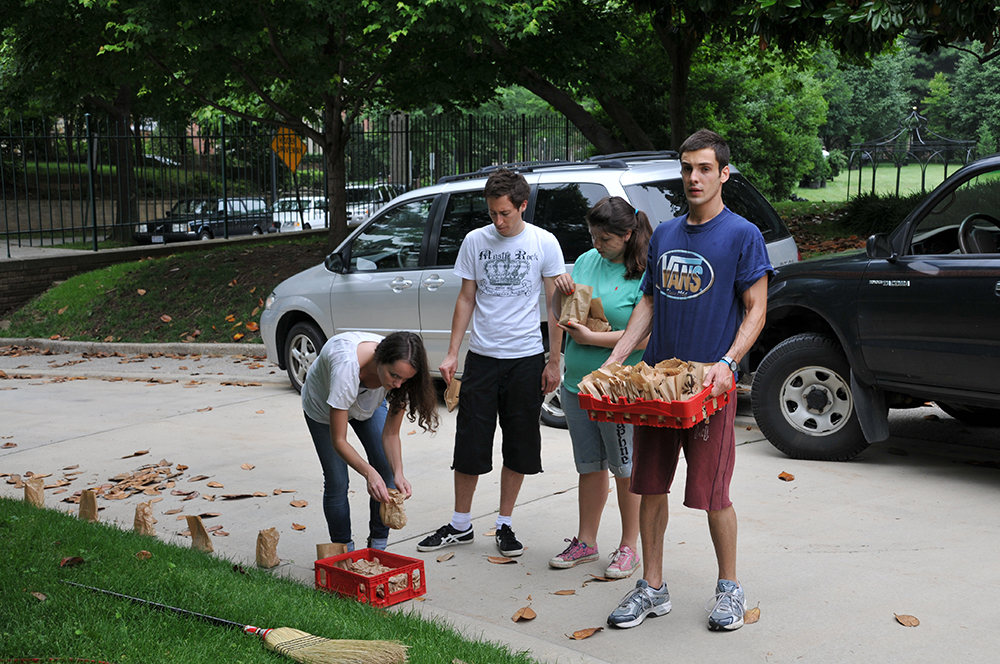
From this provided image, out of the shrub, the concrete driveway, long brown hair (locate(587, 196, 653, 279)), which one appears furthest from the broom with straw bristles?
the shrub

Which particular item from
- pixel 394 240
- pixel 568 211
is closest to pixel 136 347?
pixel 394 240

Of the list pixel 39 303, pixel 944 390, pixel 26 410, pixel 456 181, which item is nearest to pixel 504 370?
pixel 944 390

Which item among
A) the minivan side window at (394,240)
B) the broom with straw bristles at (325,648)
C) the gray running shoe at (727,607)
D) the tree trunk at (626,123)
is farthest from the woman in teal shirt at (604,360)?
the tree trunk at (626,123)

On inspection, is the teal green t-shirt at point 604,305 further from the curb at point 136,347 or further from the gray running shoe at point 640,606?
the curb at point 136,347

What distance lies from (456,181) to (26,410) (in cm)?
477

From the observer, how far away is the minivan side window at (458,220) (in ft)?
27.1

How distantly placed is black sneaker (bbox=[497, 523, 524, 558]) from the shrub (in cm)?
1196

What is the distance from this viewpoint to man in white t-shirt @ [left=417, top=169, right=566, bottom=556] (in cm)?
521

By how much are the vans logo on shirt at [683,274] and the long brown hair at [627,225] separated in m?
0.58

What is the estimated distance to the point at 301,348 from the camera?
31.1ft

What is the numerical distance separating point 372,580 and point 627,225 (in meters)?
2.05

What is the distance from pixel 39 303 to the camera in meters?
15.2

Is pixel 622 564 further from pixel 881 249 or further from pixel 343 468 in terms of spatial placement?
pixel 881 249

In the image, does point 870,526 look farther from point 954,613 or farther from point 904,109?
point 904,109
